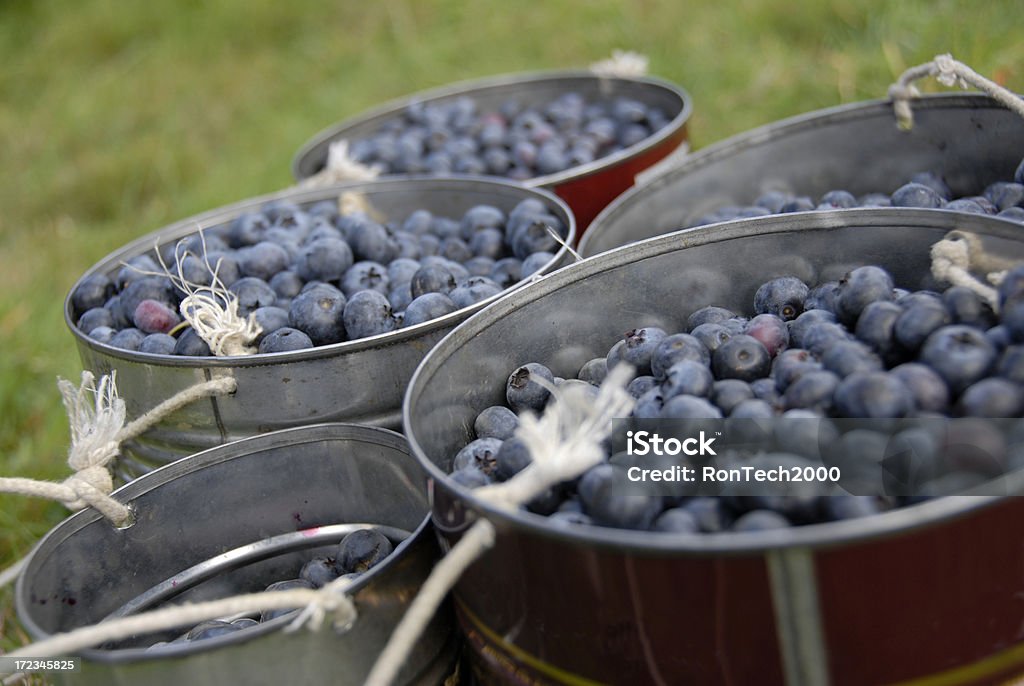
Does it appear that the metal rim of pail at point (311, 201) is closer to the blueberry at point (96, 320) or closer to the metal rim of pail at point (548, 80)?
the blueberry at point (96, 320)

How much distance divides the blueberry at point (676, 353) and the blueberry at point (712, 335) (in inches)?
0.8

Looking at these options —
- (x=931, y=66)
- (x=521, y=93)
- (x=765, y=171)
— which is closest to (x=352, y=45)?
(x=521, y=93)

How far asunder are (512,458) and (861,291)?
0.61m

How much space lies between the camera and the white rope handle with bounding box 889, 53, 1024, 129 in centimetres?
167

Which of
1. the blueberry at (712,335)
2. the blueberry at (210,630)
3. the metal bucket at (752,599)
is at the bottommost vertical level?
the blueberry at (210,630)

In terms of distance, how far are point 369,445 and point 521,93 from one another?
236 centimetres

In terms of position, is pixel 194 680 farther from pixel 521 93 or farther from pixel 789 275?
pixel 521 93

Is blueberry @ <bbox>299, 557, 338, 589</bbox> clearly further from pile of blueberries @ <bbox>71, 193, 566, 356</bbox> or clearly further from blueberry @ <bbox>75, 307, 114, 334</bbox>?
blueberry @ <bbox>75, 307, 114, 334</bbox>

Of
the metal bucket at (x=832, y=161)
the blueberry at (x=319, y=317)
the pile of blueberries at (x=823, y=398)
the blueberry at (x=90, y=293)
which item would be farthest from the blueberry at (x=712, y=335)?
the blueberry at (x=90, y=293)

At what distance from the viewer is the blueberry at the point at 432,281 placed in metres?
1.91

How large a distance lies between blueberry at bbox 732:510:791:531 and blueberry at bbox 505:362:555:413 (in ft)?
1.63

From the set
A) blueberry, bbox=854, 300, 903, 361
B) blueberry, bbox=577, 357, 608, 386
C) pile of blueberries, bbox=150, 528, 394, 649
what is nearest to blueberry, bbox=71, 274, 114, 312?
pile of blueberries, bbox=150, 528, 394, 649

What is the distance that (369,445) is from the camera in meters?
1.51

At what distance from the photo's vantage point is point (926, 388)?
1146mm
